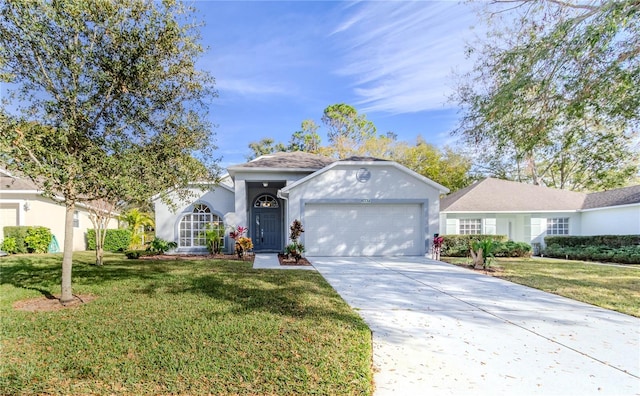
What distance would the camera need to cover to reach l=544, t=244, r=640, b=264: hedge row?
14761 mm

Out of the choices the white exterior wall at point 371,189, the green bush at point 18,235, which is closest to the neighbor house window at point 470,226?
the white exterior wall at point 371,189

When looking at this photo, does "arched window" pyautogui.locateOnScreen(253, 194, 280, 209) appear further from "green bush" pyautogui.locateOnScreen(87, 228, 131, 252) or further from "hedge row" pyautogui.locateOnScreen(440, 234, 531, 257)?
"hedge row" pyautogui.locateOnScreen(440, 234, 531, 257)

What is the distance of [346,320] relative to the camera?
5328 mm

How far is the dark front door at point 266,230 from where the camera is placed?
1783cm

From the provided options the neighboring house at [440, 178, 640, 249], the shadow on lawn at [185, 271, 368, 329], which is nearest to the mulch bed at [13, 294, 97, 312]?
the shadow on lawn at [185, 271, 368, 329]

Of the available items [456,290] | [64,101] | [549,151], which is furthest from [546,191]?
[64,101]

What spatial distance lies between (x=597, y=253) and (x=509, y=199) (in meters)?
5.12

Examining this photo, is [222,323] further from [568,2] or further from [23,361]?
[568,2]

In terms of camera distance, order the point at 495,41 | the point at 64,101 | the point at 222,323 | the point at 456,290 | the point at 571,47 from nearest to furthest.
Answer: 1. the point at 222,323
2. the point at 64,101
3. the point at 571,47
4. the point at 456,290
5. the point at 495,41

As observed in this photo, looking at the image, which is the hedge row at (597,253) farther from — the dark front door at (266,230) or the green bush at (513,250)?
the dark front door at (266,230)

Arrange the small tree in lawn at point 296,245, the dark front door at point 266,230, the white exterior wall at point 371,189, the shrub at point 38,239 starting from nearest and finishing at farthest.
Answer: the small tree in lawn at point 296,245 → the white exterior wall at point 371,189 → the shrub at point 38,239 → the dark front door at point 266,230

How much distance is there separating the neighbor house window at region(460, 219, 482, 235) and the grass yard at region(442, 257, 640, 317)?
7.12 m

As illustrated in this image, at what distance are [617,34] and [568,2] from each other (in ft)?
4.90

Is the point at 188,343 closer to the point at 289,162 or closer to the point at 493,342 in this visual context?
the point at 493,342
